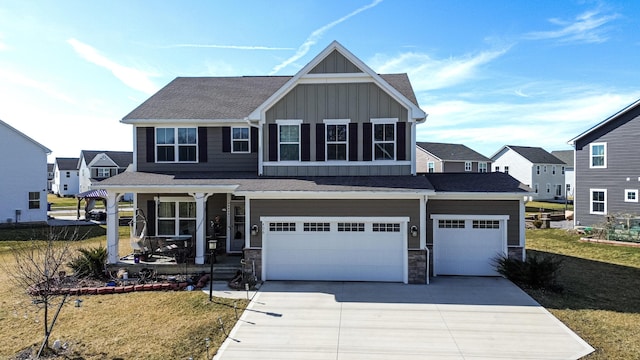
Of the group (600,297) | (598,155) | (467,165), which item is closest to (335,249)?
(600,297)

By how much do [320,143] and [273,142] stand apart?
1.79m

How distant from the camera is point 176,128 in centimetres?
1606

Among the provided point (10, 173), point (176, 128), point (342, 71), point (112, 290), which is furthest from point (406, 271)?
point (10, 173)

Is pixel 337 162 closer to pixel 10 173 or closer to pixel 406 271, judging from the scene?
pixel 406 271

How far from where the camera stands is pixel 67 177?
6256cm

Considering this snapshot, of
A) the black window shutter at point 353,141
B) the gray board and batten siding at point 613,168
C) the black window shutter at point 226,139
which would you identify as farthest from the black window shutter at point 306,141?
the gray board and batten siding at point 613,168

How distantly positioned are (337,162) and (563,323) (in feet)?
27.5

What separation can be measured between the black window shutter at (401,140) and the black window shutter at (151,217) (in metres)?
10.2

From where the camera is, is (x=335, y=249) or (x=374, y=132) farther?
(x=374, y=132)

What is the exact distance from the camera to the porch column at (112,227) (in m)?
13.6

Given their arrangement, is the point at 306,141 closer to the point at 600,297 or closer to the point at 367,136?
the point at 367,136

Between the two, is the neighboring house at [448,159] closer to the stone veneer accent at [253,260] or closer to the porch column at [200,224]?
the stone veneer accent at [253,260]

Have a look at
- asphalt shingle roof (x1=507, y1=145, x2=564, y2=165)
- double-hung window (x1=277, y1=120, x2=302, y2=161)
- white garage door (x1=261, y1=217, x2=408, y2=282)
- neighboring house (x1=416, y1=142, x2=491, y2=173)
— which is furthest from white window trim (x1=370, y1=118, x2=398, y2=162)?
asphalt shingle roof (x1=507, y1=145, x2=564, y2=165)

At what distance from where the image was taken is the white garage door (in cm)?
1255
